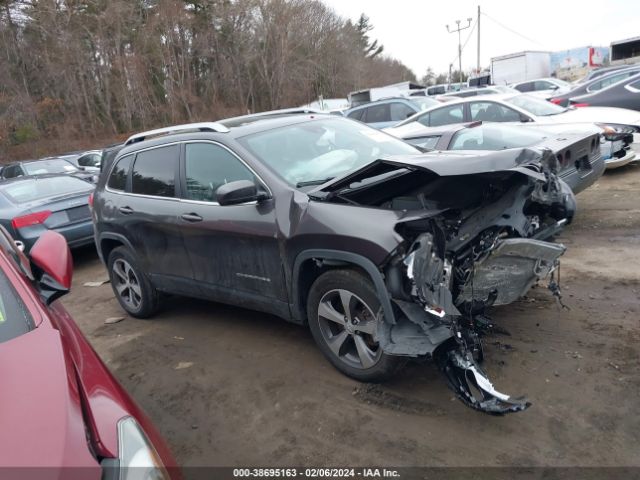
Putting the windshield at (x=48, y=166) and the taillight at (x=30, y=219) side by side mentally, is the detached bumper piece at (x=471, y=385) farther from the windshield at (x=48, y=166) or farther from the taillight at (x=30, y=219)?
the windshield at (x=48, y=166)

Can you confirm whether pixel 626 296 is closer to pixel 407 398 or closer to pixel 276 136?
pixel 407 398

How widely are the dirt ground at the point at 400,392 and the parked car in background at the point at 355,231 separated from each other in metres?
0.25

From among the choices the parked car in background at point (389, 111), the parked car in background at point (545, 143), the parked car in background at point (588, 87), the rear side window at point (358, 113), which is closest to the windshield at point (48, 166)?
the rear side window at point (358, 113)

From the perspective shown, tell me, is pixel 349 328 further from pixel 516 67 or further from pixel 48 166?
pixel 516 67

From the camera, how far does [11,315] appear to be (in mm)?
2150

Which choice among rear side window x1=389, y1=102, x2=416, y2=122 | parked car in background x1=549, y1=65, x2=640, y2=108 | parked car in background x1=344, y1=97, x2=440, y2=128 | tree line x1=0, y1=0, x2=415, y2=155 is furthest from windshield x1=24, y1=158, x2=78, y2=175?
tree line x1=0, y1=0, x2=415, y2=155

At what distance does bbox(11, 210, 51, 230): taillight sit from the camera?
24.0 feet

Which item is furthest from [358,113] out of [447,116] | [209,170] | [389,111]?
[209,170]

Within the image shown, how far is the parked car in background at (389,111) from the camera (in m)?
13.4

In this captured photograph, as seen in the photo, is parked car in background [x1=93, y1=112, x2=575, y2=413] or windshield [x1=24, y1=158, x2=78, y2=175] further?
windshield [x1=24, y1=158, x2=78, y2=175]

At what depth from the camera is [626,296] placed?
4219mm

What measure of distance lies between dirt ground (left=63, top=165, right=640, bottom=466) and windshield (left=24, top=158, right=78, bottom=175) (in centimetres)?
1011

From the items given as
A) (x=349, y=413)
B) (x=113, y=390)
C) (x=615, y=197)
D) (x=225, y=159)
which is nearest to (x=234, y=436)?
(x=349, y=413)

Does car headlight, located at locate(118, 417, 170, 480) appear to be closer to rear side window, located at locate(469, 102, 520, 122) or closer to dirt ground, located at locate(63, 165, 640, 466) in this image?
dirt ground, located at locate(63, 165, 640, 466)
